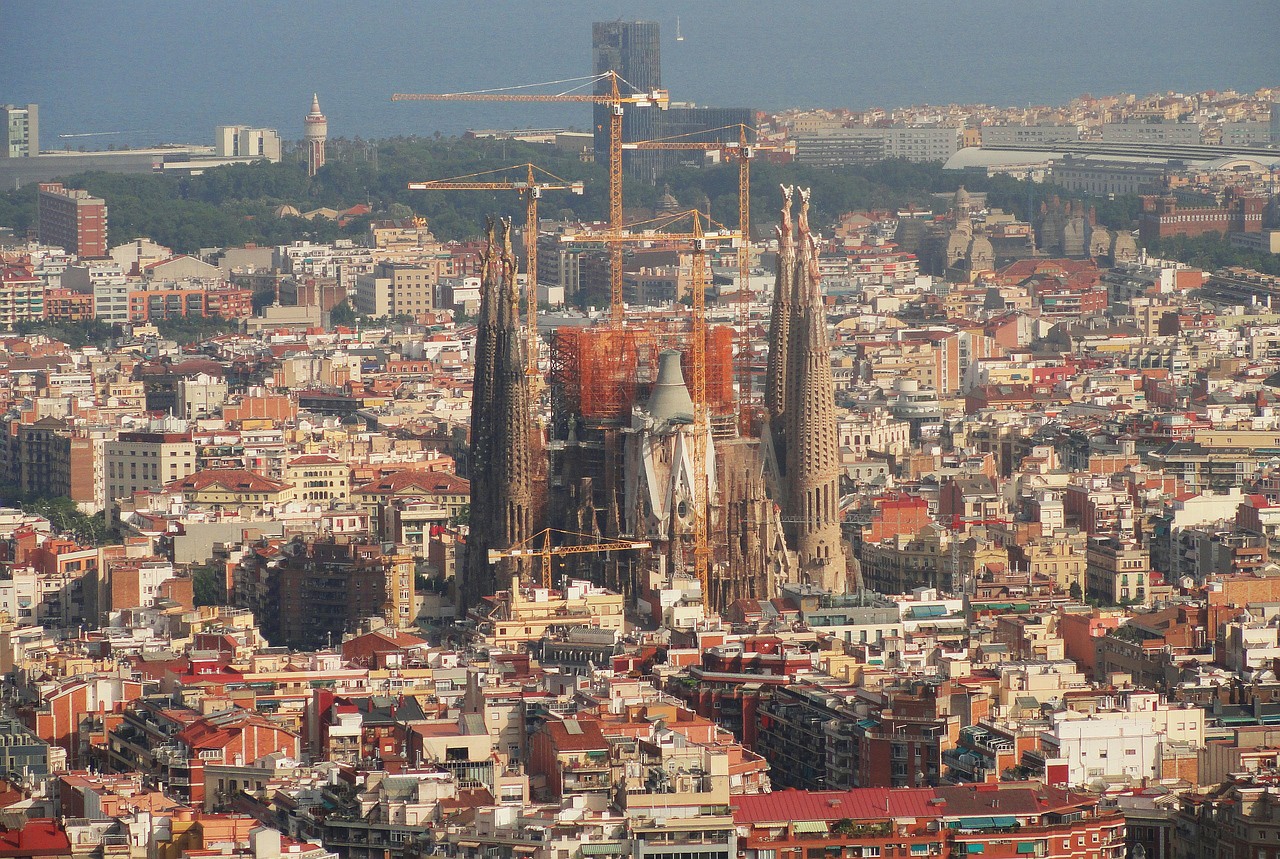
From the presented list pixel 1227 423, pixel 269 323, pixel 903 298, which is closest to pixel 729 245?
pixel 903 298

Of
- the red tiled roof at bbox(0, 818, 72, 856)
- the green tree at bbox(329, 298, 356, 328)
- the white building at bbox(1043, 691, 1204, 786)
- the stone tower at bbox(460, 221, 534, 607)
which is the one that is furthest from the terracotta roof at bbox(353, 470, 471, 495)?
the green tree at bbox(329, 298, 356, 328)

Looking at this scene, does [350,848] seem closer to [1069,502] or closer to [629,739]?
[629,739]

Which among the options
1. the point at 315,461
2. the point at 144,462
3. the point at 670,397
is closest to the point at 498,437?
the point at 670,397

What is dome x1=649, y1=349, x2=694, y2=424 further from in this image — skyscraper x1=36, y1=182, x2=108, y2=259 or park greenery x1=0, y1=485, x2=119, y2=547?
skyscraper x1=36, y1=182, x2=108, y2=259

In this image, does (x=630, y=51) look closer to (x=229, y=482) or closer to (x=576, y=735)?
(x=229, y=482)

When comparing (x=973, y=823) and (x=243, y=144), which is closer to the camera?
(x=973, y=823)

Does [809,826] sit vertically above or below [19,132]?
below

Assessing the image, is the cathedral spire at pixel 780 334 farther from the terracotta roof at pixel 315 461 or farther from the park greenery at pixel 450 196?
the park greenery at pixel 450 196
